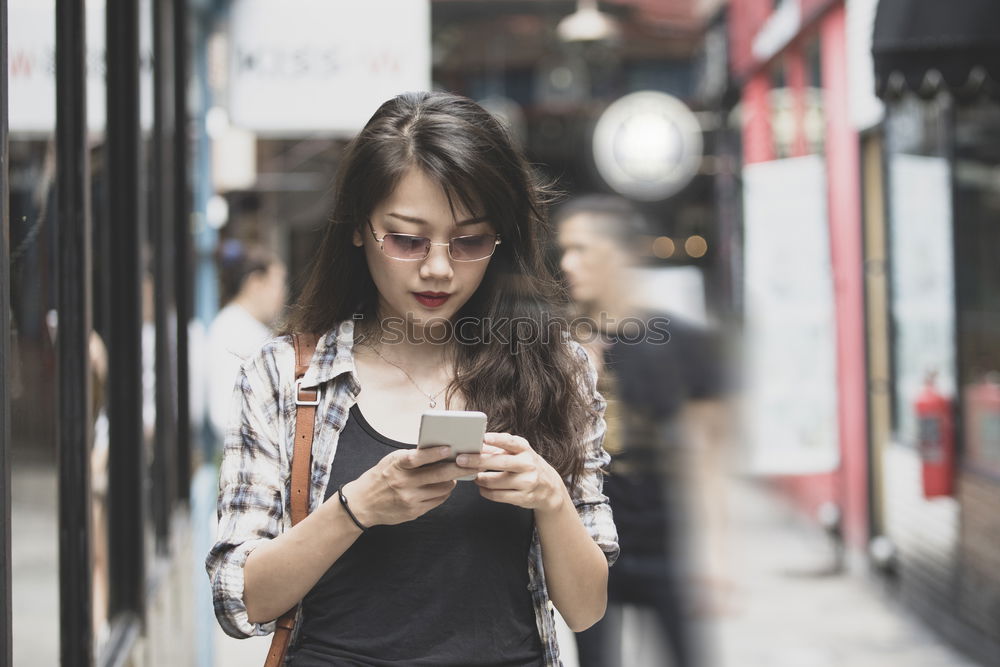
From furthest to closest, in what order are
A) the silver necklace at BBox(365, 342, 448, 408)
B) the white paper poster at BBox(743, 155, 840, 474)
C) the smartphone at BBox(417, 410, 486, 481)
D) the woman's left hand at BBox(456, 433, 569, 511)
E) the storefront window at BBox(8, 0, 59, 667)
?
1. the white paper poster at BBox(743, 155, 840, 474)
2. the storefront window at BBox(8, 0, 59, 667)
3. the silver necklace at BBox(365, 342, 448, 408)
4. the woman's left hand at BBox(456, 433, 569, 511)
5. the smartphone at BBox(417, 410, 486, 481)

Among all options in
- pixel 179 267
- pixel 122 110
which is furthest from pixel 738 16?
pixel 122 110

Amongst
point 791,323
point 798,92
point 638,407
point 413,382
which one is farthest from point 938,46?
point 798,92

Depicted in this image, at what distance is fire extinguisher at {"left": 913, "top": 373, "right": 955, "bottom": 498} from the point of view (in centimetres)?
644

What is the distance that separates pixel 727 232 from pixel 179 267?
9.11 metres

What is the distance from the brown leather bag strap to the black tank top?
34 millimetres

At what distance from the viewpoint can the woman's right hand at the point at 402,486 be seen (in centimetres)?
173

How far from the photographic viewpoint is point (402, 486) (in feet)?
5.72

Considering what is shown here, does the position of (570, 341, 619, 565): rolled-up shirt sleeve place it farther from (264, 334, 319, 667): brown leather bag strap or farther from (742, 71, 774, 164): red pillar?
(742, 71, 774, 164): red pillar

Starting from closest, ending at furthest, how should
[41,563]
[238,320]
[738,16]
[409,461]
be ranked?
[409,461] → [41,563] → [238,320] → [738,16]

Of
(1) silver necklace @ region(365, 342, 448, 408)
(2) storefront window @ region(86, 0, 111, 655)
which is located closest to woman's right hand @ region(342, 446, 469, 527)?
(1) silver necklace @ region(365, 342, 448, 408)

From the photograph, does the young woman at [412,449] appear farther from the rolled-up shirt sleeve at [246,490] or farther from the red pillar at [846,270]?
the red pillar at [846,270]

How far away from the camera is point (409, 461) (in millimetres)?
1723

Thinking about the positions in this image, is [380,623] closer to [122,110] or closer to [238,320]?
[122,110]

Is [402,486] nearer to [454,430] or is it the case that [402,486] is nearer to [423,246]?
[454,430]
